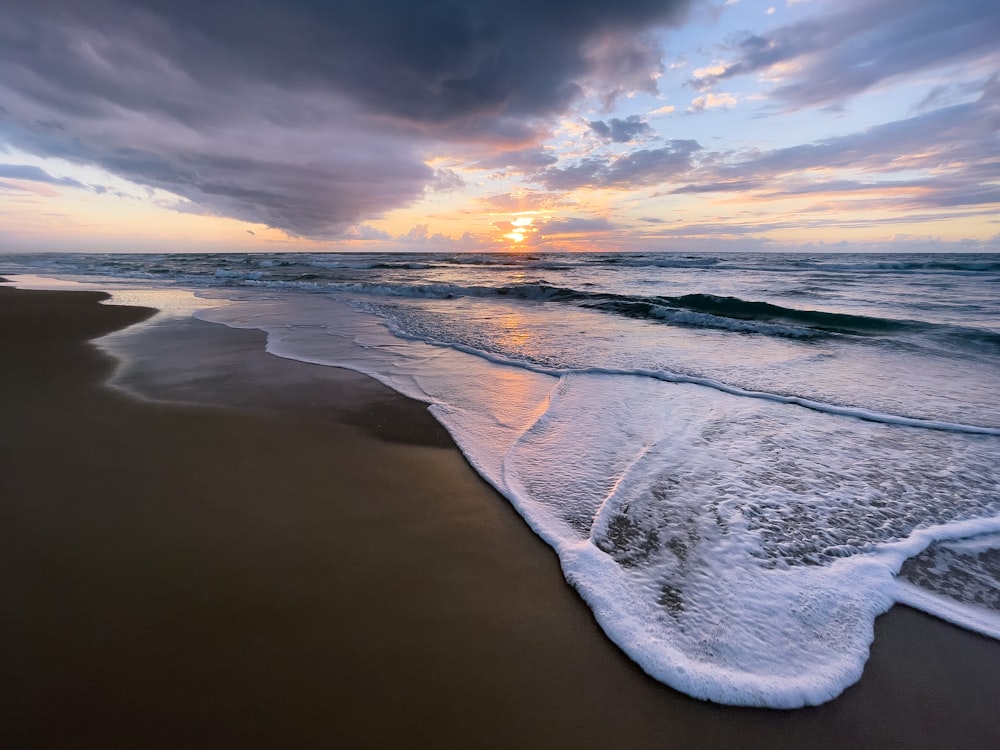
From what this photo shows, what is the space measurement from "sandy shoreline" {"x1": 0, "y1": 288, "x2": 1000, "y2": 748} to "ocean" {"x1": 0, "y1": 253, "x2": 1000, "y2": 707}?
18 cm

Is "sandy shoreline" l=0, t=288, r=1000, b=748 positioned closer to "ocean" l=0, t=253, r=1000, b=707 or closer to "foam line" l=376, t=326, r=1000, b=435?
"ocean" l=0, t=253, r=1000, b=707

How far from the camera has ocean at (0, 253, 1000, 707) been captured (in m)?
2.28

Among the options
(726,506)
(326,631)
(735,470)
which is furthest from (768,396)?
(326,631)

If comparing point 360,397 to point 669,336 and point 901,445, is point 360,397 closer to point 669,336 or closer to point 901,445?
point 901,445

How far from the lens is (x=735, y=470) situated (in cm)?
382

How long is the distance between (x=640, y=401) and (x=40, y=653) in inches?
205

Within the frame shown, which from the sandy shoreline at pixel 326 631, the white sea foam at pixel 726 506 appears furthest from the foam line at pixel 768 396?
the sandy shoreline at pixel 326 631

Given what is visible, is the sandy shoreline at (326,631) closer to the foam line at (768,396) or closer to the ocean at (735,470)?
the ocean at (735,470)

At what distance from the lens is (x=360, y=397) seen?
5465 mm

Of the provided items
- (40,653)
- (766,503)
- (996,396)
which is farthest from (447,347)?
(996,396)

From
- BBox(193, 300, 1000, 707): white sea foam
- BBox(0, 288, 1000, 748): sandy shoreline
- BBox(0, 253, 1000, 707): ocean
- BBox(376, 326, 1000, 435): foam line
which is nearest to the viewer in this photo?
BBox(0, 288, 1000, 748): sandy shoreline

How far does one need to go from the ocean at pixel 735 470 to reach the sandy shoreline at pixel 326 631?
18 centimetres

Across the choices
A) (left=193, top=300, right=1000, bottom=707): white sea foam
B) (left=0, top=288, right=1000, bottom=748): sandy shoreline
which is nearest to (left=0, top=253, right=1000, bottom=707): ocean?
(left=193, top=300, right=1000, bottom=707): white sea foam

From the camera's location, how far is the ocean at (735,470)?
2283 mm
